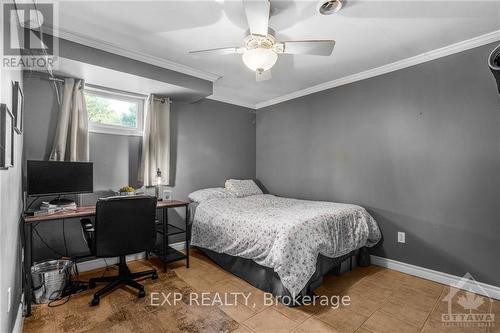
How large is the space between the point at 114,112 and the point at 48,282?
2020 mm

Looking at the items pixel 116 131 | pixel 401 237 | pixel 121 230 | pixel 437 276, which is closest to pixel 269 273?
pixel 121 230

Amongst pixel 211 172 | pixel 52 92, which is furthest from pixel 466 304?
pixel 52 92

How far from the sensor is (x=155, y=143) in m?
3.37

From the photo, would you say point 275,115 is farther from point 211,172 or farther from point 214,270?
point 214,270

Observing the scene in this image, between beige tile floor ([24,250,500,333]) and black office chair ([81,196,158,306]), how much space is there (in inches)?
19.4

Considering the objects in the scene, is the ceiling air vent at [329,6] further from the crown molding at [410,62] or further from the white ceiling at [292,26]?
the crown molding at [410,62]

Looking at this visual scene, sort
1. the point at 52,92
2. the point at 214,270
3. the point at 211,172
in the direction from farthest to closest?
1. the point at 211,172
2. the point at 214,270
3. the point at 52,92

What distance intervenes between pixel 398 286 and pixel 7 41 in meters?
3.80

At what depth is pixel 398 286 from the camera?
2518 mm

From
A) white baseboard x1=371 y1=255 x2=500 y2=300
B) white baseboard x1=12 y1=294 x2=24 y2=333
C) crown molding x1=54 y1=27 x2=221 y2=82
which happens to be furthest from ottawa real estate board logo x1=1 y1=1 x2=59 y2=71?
white baseboard x1=371 y1=255 x2=500 y2=300

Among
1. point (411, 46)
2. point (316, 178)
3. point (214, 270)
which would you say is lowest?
point (214, 270)

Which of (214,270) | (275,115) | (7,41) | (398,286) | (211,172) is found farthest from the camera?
(275,115)

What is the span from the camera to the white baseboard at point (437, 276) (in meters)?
2.32

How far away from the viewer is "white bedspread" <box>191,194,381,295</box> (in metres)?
2.09
